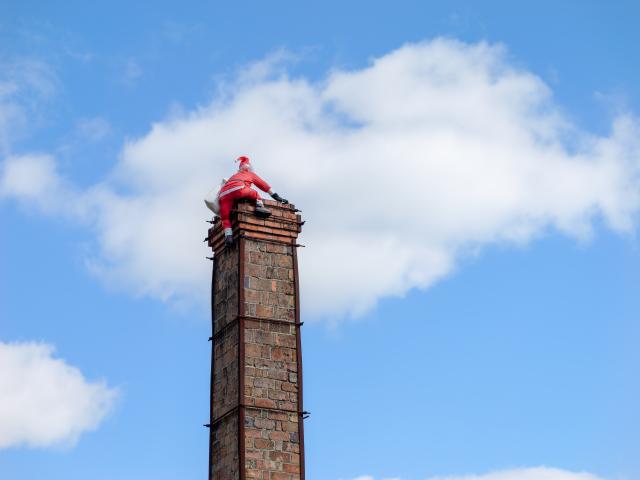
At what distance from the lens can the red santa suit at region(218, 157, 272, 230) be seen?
29375 mm

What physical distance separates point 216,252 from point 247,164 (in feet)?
6.94

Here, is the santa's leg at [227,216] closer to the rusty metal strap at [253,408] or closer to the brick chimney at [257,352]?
the brick chimney at [257,352]

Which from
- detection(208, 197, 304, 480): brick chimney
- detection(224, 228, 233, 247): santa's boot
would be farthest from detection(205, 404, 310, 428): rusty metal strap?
detection(224, 228, 233, 247): santa's boot

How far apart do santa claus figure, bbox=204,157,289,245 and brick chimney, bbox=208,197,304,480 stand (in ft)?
0.56

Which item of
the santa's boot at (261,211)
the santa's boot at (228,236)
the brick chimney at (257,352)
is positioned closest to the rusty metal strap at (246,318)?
the brick chimney at (257,352)

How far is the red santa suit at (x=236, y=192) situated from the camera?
29375 millimetres

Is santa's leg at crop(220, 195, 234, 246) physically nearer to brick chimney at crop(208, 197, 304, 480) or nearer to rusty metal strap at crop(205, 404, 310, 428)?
brick chimney at crop(208, 197, 304, 480)

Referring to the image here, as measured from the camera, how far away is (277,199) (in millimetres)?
29938

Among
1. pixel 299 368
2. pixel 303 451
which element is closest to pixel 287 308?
pixel 299 368

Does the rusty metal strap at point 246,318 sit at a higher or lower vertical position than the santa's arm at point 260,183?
lower

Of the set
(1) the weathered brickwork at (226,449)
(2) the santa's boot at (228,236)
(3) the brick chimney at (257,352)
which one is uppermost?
(2) the santa's boot at (228,236)

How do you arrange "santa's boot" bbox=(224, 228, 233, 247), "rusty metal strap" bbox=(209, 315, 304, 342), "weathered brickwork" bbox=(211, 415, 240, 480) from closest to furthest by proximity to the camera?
"weathered brickwork" bbox=(211, 415, 240, 480), "rusty metal strap" bbox=(209, 315, 304, 342), "santa's boot" bbox=(224, 228, 233, 247)

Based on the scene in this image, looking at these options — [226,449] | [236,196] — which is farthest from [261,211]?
[226,449]

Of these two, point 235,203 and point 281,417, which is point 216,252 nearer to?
point 235,203
